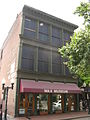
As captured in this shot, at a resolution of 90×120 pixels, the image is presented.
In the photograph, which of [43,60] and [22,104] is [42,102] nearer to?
[22,104]

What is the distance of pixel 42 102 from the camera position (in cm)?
1655

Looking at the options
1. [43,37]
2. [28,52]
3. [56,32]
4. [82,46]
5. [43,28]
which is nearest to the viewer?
[82,46]

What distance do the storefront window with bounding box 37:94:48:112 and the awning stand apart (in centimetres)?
139

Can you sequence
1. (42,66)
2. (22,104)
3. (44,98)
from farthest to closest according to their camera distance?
(42,66) → (44,98) → (22,104)

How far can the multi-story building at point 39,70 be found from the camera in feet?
50.8

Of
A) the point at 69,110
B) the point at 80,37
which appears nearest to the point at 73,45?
the point at 80,37

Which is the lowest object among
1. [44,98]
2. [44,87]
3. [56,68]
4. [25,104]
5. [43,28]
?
[25,104]

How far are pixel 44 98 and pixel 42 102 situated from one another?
20.3 inches

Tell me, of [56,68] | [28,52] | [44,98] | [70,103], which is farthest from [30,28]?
[70,103]

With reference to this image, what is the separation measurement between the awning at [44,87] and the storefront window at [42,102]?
1.39m

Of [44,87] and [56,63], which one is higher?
[56,63]

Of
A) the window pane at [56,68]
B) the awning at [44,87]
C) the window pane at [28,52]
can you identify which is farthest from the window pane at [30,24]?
the awning at [44,87]

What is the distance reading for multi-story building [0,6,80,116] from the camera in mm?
15477

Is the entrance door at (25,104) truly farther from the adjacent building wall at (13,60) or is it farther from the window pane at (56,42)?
the window pane at (56,42)
